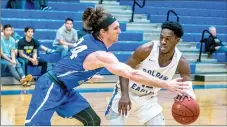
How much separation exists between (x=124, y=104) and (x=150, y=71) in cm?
47

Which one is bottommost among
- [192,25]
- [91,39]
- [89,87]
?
[89,87]

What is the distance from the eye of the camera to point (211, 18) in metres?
16.1

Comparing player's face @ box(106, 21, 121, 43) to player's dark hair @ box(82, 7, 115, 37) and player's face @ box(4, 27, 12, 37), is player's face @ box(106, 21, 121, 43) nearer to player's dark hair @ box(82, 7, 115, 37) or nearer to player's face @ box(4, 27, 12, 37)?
player's dark hair @ box(82, 7, 115, 37)

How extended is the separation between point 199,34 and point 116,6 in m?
2.73

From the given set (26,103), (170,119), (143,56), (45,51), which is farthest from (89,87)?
(143,56)

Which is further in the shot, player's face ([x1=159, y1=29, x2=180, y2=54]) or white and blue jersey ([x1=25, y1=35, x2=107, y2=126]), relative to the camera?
player's face ([x1=159, y1=29, x2=180, y2=54])

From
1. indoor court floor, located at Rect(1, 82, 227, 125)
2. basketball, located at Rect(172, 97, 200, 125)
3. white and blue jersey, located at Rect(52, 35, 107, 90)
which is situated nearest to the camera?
white and blue jersey, located at Rect(52, 35, 107, 90)

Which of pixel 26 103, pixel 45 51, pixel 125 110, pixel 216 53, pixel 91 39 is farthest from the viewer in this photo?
pixel 216 53

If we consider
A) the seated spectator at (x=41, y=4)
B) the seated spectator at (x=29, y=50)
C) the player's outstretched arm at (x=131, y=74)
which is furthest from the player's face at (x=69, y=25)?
the player's outstretched arm at (x=131, y=74)

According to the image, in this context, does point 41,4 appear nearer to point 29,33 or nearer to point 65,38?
point 65,38

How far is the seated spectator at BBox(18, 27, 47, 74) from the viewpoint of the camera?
10.5 m

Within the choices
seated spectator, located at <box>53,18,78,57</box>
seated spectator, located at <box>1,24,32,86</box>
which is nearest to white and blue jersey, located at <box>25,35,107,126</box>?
seated spectator, located at <box>1,24,32,86</box>

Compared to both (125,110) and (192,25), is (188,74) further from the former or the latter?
(192,25)

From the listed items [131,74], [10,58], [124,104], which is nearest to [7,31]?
[10,58]
